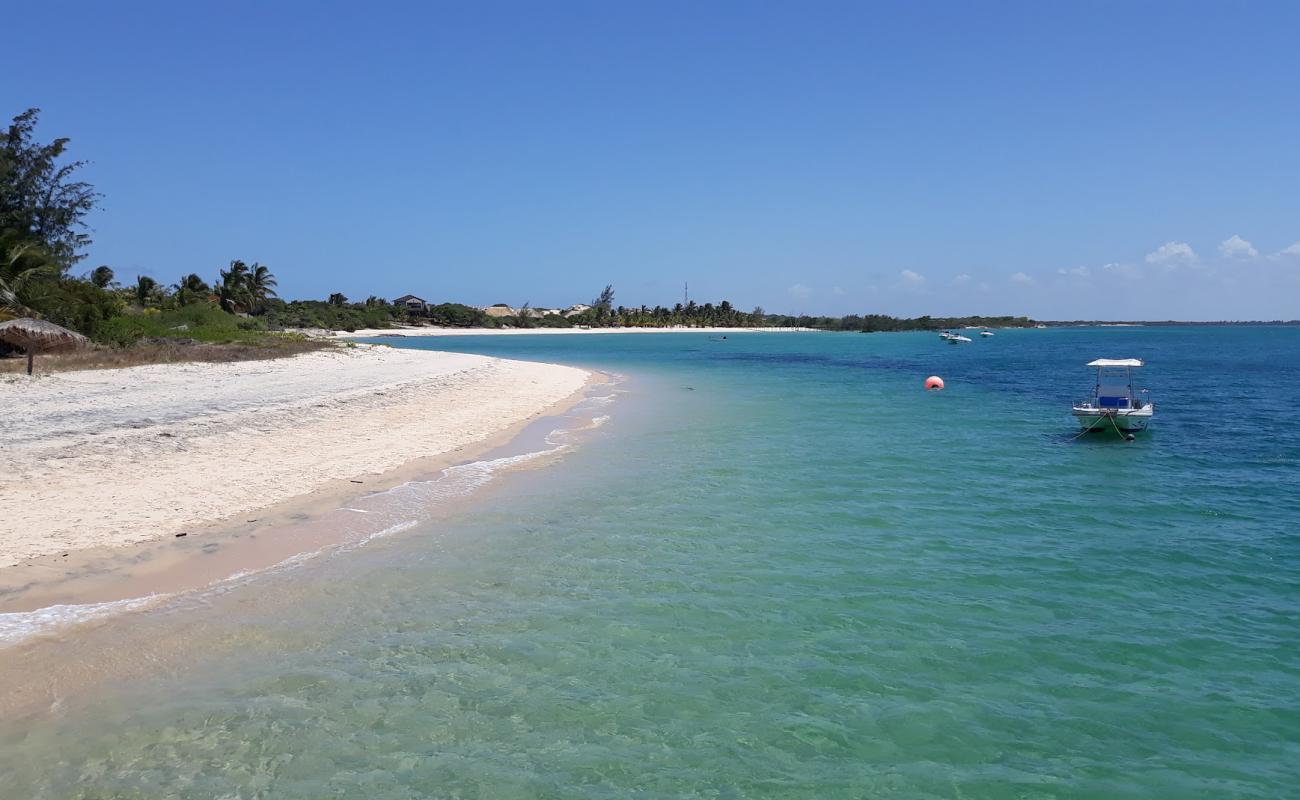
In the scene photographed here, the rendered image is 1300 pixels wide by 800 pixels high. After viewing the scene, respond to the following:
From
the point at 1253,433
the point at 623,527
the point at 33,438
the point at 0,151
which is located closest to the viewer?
the point at 623,527

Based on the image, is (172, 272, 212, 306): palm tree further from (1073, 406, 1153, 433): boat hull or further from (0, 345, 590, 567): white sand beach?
(1073, 406, 1153, 433): boat hull

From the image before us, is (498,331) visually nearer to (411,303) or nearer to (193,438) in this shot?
(411,303)

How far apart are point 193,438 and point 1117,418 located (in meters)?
24.6

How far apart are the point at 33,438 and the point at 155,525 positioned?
5.82 meters

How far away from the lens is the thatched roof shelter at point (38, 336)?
29.1m

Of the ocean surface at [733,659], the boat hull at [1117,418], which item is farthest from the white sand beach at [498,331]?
the ocean surface at [733,659]

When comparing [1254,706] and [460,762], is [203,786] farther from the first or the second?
[1254,706]

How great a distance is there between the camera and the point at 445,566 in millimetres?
10766

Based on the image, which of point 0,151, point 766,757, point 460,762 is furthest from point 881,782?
point 0,151

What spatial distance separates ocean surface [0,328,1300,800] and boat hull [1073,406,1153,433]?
23.9ft

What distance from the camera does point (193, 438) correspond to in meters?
16.5

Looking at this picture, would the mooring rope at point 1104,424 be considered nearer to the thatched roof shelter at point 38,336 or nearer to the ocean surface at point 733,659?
the ocean surface at point 733,659

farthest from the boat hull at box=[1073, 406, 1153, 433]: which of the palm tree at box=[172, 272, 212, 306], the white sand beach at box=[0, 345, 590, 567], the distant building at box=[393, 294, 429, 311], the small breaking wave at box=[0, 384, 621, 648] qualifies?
the distant building at box=[393, 294, 429, 311]

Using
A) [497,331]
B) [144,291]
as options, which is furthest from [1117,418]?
[497,331]
